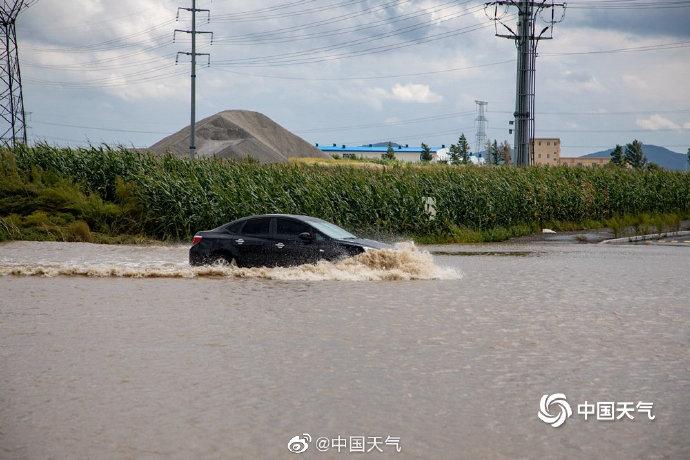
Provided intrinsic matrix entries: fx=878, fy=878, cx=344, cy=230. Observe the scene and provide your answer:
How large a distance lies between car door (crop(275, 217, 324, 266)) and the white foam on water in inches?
7.0

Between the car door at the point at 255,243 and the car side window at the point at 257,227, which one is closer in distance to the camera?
the car door at the point at 255,243

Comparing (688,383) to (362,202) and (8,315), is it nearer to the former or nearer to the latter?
(8,315)

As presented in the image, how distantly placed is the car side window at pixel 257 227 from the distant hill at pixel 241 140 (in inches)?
2220

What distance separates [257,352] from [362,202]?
23.8 metres

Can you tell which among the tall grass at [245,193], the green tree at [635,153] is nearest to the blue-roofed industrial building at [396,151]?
the green tree at [635,153]

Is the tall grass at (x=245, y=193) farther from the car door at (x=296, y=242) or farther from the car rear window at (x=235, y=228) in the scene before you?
the car door at (x=296, y=242)

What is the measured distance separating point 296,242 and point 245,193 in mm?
14936

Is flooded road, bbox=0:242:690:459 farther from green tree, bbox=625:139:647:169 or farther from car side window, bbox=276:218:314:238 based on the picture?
green tree, bbox=625:139:647:169

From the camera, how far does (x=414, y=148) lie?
174000mm

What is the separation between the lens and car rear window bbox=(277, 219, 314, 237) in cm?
1867

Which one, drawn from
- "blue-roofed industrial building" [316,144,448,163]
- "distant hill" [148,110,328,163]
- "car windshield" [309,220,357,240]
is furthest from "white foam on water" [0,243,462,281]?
"blue-roofed industrial building" [316,144,448,163]

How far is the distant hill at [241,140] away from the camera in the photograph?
8150 centimetres

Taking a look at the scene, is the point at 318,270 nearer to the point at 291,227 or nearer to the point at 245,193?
the point at 291,227

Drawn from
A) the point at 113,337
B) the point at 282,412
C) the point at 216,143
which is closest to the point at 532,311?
the point at 113,337
